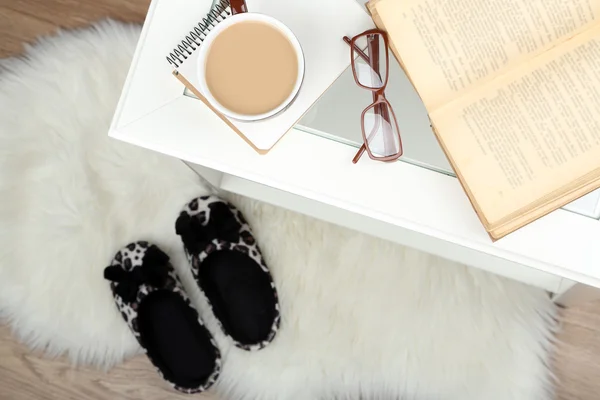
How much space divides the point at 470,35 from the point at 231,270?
566 mm

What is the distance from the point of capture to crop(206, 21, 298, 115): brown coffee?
1.72 feet

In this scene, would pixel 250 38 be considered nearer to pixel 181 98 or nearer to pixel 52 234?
pixel 181 98

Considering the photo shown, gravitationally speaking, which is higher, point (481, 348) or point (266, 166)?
point (266, 166)

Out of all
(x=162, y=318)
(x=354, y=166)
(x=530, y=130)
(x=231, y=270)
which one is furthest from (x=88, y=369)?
(x=530, y=130)

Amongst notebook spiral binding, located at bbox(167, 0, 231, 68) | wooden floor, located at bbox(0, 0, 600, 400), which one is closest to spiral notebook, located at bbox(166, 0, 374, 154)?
notebook spiral binding, located at bbox(167, 0, 231, 68)

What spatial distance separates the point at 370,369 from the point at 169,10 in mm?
617

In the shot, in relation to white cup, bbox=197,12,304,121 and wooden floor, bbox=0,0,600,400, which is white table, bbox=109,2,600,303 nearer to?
white cup, bbox=197,12,304,121

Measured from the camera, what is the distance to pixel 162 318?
947 millimetres

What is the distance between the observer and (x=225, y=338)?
3.11 feet

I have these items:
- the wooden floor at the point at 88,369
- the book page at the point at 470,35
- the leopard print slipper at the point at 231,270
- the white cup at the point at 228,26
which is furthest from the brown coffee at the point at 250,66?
the wooden floor at the point at 88,369

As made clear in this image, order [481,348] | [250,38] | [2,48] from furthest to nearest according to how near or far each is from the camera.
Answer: [2,48] → [481,348] → [250,38]

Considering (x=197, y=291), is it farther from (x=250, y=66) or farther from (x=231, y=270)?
(x=250, y=66)

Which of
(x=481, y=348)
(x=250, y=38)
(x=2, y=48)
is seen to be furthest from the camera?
(x=2, y=48)

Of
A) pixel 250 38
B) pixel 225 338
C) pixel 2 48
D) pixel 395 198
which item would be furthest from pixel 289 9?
pixel 2 48
